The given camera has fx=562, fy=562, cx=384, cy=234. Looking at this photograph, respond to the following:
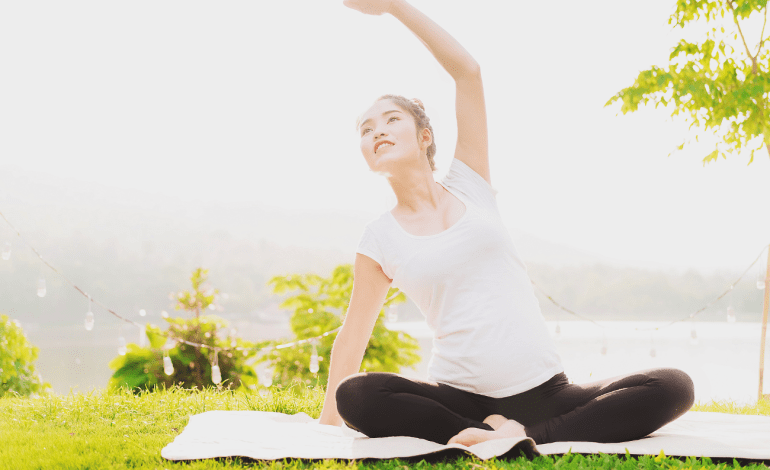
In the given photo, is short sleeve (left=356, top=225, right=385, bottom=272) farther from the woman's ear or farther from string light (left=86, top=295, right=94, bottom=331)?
string light (left=86, top=295, right=94, bottom=331)

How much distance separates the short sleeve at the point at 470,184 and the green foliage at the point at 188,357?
10.6 ft

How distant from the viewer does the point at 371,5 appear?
2035mm

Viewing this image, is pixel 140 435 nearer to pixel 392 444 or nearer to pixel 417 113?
pixel 392 444

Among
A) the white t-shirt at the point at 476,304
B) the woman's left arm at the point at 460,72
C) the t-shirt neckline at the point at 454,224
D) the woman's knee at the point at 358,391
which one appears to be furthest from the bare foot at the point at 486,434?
the woman's left arm at the point at 460,72

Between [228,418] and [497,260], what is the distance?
1.34 meters

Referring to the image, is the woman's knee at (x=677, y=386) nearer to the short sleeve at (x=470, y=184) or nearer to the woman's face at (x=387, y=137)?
the short sleeve at (x=470, y=184)

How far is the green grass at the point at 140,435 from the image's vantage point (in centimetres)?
153

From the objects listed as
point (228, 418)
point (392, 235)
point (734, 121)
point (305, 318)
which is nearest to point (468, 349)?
point (392, 235)

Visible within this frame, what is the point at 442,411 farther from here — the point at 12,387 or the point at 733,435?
the point at 12,387

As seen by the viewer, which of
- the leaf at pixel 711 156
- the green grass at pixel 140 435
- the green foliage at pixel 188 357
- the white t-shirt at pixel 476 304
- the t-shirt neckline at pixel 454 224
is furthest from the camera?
the green foliage at pixel 188 357

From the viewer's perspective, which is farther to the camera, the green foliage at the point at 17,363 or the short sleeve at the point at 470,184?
the green foliage at the point at 17,363

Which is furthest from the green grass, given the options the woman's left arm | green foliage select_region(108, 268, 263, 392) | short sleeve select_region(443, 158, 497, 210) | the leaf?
the leaf

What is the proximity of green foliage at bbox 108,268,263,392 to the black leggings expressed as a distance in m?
3.23

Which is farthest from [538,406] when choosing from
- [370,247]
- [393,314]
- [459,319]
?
[393,314]
